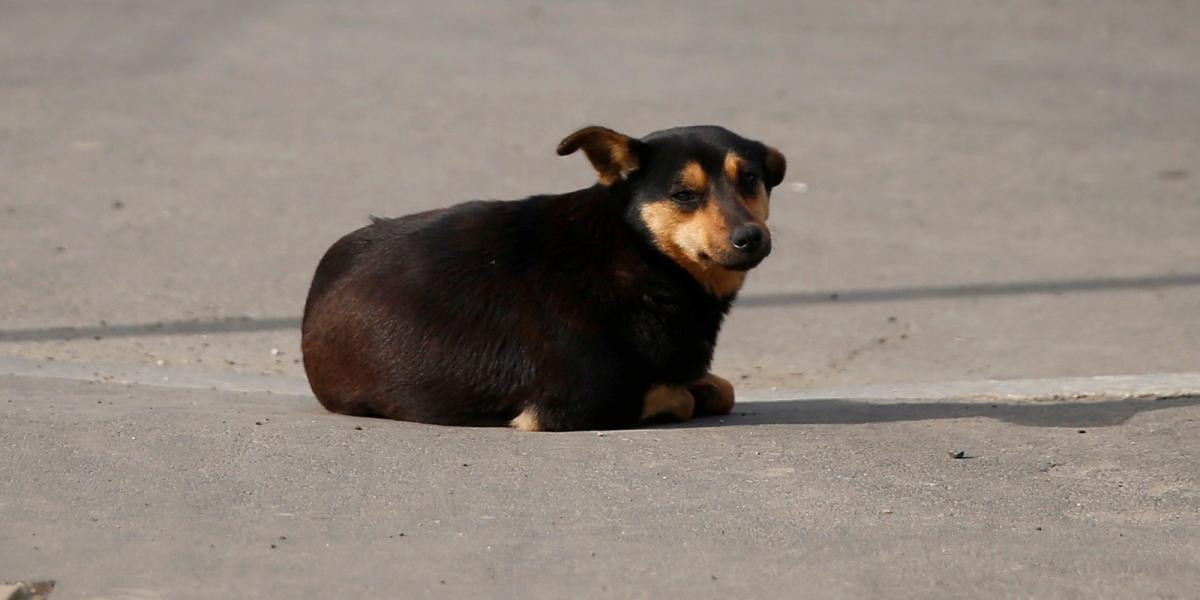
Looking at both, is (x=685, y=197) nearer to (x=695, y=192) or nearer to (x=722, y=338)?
(x=695, y=192)

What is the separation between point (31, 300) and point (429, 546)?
473cm

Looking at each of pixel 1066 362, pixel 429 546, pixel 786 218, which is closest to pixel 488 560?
pixel 429 546

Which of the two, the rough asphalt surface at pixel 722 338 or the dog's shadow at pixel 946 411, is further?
the dog's shadow at pixel 946 411

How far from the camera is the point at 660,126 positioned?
1263 cm

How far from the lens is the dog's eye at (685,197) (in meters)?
6.66

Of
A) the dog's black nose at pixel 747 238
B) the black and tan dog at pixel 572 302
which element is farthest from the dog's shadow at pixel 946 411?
A: the dog's black nose at pixel 747 238

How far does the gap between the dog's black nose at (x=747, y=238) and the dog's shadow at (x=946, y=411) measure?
2.30ft

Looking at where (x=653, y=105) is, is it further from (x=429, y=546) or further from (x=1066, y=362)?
(x=429, y=546)

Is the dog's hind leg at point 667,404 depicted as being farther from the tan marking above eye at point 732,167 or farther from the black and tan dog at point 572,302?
the tan marking above eye at point 732,167

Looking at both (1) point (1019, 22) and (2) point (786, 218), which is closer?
(2) point (786, 218)

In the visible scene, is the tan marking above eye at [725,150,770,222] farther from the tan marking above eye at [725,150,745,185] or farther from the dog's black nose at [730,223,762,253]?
the dog's black nose at [730,223,762,253]

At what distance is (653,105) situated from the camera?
13.3 meters

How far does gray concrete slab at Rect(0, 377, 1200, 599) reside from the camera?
4844 millimetres

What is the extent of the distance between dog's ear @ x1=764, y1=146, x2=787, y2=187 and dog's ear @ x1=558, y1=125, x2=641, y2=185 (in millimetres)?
560
